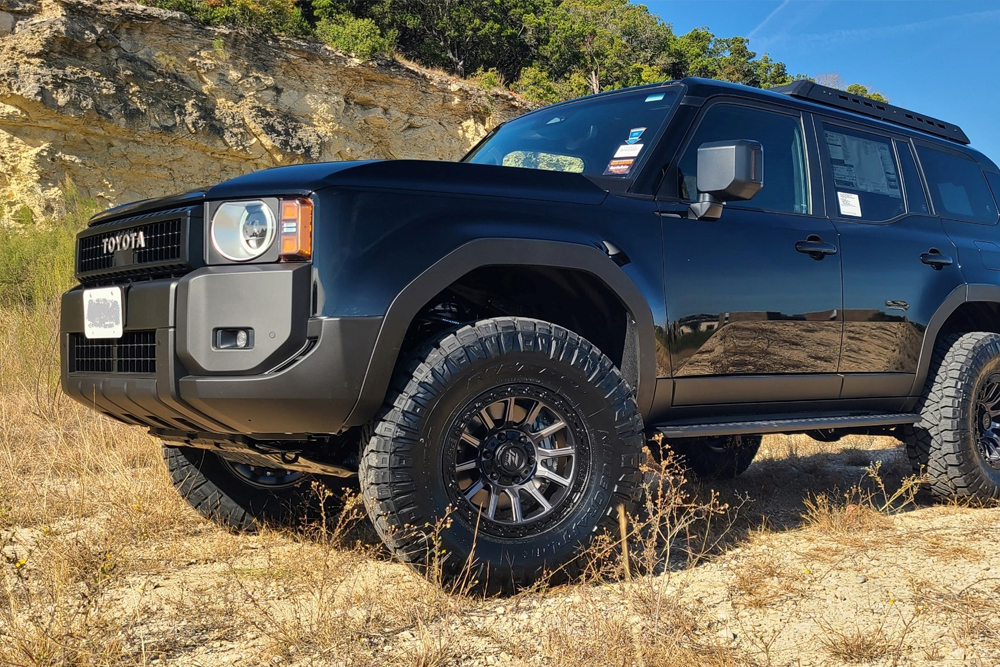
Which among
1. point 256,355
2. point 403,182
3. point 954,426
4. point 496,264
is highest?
point 403,182

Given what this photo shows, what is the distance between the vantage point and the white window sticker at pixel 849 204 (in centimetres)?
429

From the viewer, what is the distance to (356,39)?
19.0 meters

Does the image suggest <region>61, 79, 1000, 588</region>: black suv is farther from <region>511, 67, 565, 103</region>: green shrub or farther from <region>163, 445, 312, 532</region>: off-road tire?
<region>511, 67, 565, 103</region>: green shrub

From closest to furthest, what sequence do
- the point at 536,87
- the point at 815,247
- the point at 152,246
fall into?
the point at 152,246, the point at 815,247, the point at 536,87

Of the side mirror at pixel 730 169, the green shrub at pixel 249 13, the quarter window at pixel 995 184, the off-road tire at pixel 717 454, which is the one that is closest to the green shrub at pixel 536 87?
the green shrub at pixel 249 13

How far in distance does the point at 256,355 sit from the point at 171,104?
1560cm

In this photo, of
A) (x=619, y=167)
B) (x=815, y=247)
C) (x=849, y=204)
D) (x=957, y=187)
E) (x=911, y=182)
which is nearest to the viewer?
(x=619, y=167)

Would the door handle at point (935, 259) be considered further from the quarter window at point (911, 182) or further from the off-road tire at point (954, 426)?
the off-road tire at point (954, 426)

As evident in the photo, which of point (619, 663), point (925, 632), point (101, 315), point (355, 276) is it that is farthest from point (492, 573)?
point (101, 315)

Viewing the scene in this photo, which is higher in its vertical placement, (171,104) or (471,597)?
(171,104)

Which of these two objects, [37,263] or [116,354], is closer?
[116,354]

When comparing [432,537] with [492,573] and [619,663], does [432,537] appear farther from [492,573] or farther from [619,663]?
[619,663]

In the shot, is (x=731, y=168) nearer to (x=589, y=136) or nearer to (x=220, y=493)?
(x=589, y=136)

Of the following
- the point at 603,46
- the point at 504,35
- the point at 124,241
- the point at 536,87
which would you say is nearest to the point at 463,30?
the point at 504,35
